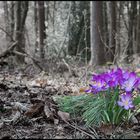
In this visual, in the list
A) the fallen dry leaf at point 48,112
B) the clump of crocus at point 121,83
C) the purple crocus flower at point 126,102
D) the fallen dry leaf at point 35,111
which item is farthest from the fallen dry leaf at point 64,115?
the purple crocus flower at point 126,102

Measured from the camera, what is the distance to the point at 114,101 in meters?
2.50

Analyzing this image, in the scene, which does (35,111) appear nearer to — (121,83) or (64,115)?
(64,115)

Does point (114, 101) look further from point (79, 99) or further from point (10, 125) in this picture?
point (10, 125)

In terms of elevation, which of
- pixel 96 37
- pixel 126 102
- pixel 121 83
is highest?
pixel 121 83

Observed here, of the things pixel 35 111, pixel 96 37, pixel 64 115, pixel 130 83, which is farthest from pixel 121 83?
pixel 96 37

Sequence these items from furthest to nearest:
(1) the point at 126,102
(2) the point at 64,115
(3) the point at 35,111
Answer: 1. (3) the point at 35,111
2. (2) the point at 64,115
3. (1) the point at 126,102

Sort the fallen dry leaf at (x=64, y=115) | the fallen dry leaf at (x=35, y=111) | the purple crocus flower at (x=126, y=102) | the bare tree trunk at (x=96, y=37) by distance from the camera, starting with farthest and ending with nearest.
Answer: the bare tree trunk at (x=96, y=37)
the fallen dry leaf at (x=35, y=111)
the fallen dry leaf at (x=64, y=115)
the purple crocus flower at (x=126, y=102)

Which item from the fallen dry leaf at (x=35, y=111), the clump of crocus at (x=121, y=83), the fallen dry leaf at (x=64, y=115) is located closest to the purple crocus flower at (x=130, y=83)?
the clump of crocus at (x=121, y=83)

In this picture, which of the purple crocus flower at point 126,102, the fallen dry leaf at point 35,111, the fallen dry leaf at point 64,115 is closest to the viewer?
the purple crocus flower at point 126,102

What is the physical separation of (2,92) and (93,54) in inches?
319

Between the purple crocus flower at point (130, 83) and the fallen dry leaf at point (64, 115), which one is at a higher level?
the purple crocus flower at point (130, 83)

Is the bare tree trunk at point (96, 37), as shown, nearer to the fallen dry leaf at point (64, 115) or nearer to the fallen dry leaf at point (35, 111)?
the fallen dry leaf at point (35, 111)

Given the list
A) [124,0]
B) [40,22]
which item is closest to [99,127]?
[40,22]

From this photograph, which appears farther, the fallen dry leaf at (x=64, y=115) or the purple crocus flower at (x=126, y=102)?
the fallen dry leaf at (x=64, y=115)
